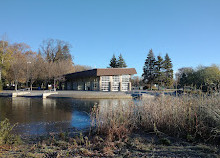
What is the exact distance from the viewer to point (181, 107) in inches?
214

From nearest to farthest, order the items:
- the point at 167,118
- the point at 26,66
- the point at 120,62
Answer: the point at 167,118 < the point at 26,66 < the point at 120,62

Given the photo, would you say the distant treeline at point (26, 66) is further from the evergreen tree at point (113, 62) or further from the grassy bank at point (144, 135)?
the grassy bank at point (144, 135)

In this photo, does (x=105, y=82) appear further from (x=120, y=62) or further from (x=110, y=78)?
(x=120, y=62)

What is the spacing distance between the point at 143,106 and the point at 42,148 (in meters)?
3.56

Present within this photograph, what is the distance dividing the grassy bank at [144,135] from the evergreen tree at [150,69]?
134ft

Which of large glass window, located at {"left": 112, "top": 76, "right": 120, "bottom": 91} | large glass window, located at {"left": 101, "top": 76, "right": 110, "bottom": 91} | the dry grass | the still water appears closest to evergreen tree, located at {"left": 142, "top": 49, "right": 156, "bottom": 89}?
large glass window, located at {"left": 112, "top": 76, "right": 120, "bottom": 91}

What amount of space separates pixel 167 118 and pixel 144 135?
96cm

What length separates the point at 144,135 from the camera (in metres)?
5.21

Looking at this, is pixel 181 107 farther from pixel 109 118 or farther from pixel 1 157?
pixel 1 157

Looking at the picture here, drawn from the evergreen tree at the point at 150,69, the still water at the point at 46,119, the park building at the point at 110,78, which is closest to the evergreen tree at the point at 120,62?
the evergreen tree at the point at 150,69

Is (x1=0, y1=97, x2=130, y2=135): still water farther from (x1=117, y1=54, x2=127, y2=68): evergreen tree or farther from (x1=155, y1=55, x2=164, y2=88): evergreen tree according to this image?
(x1=117, y1=54, x2=127, y2=68): evergreen tree

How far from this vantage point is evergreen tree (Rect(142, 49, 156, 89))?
46047mm

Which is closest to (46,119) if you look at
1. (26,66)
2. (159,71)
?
(26,66)

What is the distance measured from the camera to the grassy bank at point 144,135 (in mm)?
3768
